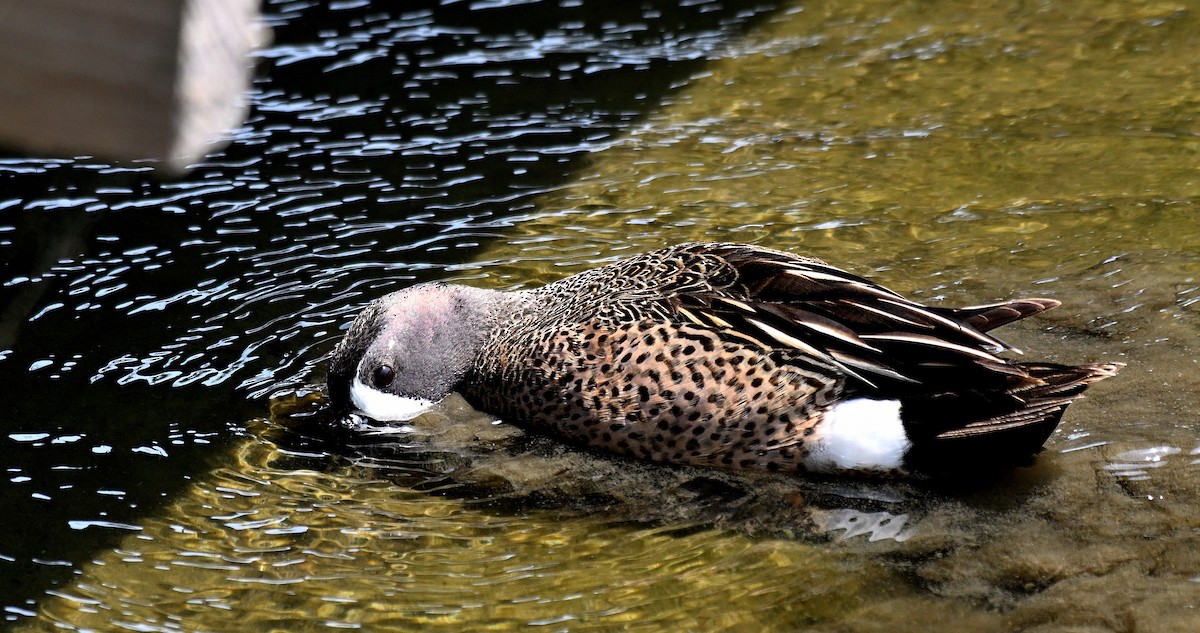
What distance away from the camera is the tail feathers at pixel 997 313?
14.1 feet

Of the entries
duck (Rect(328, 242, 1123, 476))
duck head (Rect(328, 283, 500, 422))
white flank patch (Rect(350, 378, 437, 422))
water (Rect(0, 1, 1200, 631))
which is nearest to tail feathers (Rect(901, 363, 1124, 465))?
duck (Rect(328, 242, 1123, 476))

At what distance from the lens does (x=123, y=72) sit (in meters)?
1.00

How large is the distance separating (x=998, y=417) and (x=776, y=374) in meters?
0.73

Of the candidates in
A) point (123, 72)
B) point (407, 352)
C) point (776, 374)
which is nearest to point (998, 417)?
point (776, 374)

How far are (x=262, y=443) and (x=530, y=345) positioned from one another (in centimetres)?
105

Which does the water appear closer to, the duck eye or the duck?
the duck

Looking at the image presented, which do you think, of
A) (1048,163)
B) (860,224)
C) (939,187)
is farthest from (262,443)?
(1048,163)

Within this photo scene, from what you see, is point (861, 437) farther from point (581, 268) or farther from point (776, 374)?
point (581, 268)

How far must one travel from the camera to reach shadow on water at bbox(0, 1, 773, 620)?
4.55 metres

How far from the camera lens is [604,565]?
152 inches

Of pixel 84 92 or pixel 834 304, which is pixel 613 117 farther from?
pixel 84 92

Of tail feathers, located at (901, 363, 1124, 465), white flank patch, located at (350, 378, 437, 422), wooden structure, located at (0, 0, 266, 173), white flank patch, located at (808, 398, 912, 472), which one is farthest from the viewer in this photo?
white flank patch, located at (350, 378, 437, 422)

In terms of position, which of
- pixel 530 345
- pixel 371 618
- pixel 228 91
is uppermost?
pixel 228 91

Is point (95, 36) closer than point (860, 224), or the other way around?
point (95, 36)
